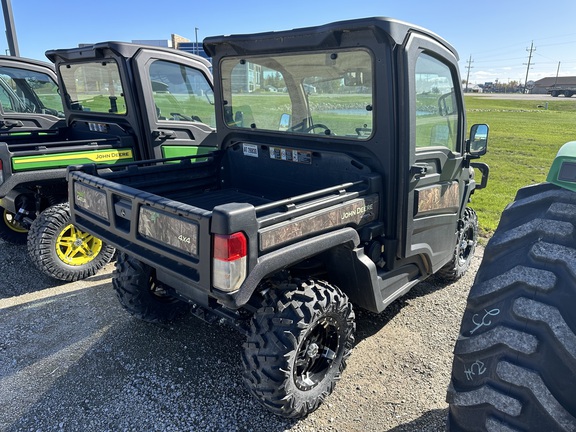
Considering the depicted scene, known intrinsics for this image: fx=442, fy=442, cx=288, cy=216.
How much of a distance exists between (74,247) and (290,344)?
3.10 metres

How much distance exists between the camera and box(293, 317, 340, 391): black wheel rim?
2.67m

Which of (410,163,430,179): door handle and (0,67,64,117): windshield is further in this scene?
(0,67,64,117): windshield

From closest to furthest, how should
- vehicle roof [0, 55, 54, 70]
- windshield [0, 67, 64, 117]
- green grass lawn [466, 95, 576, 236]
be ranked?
1. vehicle roof [0, 55, 54, 70]
2. windshield [0, 67, 64, 117]
3. green grass lawn [466, 95, 576, 236]

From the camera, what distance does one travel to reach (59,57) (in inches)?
216

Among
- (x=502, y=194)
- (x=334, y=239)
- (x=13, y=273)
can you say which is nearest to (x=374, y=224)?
(x=334, y=239)

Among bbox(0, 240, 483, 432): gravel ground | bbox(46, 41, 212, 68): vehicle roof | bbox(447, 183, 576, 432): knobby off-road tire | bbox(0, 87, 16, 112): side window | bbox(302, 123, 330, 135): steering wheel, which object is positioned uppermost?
bbox(46, 41, 212, 68): vehicle roof

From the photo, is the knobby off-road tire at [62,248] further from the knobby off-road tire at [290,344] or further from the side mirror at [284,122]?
the knobby off-road tire at [290,344]

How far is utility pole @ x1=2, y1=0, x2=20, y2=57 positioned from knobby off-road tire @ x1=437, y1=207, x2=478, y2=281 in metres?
9.28

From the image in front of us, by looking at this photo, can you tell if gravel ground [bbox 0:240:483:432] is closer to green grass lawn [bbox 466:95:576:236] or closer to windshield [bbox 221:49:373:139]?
windshield [bbox 221:49:373:139]

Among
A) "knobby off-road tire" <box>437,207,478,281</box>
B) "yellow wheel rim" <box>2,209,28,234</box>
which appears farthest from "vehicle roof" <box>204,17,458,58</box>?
"yellow wheel rim" <box>2,209,28,234</box>

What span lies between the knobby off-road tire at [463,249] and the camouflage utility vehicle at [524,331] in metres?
2.41

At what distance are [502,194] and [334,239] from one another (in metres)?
6.70

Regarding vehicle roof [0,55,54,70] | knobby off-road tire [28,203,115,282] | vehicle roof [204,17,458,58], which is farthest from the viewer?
vehicle roof [0,55,54,70]

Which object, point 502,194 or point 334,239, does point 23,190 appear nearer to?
point 334,239
